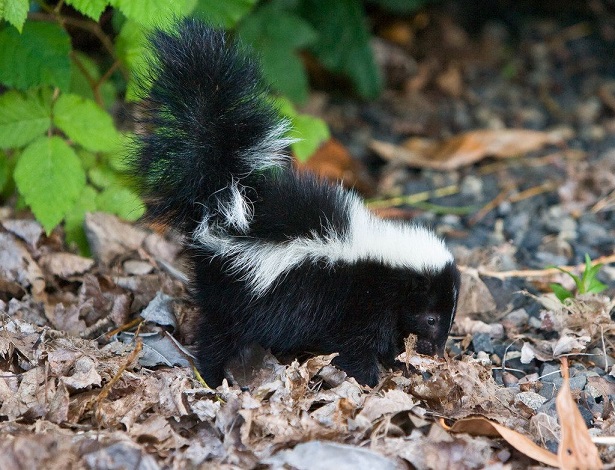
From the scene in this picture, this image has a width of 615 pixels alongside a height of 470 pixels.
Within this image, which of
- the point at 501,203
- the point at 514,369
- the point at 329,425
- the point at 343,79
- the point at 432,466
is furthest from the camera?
the point at 343,79

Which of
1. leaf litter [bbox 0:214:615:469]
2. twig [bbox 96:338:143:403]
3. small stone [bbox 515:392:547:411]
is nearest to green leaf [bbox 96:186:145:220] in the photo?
leaf litter [bbox 0:214:615:469]

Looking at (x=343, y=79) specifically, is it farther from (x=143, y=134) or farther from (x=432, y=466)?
(x=432, y=466)

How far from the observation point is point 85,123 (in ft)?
15.0

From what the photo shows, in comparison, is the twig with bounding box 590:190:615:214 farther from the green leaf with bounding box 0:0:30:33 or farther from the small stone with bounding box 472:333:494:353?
the green leaf with bounding box 0:0:30:33

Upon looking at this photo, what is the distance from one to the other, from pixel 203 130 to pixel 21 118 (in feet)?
4.94

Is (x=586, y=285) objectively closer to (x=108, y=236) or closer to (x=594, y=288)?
(x=594, y=288)

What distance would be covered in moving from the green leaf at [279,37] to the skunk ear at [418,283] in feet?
9.49

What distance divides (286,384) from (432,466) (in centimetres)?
80

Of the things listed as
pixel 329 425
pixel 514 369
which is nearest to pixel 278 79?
pixel 514 369

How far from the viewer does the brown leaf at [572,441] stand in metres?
2.99

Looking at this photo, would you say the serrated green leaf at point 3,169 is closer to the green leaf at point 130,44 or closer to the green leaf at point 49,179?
the green leaf at point 49,179

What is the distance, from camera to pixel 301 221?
362 centimetres

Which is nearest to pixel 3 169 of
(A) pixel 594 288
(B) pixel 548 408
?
(B) pixel 548 408

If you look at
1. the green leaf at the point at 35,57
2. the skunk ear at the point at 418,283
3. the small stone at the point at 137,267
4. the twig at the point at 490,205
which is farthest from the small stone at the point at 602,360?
the green leaf at the point at 35,57
